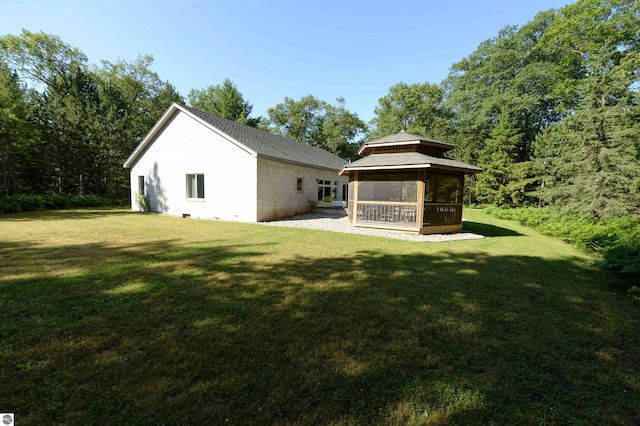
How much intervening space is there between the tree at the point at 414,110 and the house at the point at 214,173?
2351 cm

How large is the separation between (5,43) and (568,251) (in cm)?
4814

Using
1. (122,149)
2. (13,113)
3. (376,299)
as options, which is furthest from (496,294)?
(122,149)

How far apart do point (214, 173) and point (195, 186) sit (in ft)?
5.83

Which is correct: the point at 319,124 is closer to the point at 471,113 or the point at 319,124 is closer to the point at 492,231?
the point at 471,113

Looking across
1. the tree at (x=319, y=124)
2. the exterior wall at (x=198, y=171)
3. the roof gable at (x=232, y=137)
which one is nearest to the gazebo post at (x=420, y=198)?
the roof gable at (x=232, y=137)

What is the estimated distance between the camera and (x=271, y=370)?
2.44 meters

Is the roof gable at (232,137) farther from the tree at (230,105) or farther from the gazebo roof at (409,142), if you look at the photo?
the tree at (230,105)

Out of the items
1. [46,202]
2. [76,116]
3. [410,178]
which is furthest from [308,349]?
[76,116]


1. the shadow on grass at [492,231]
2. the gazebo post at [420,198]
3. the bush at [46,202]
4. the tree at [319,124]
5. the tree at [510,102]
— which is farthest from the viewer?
the tree at [319,124]

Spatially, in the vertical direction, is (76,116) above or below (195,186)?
above

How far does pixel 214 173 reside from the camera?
14.1 metres

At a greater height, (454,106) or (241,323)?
(454,106)

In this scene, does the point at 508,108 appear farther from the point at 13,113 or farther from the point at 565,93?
the point at 13,113

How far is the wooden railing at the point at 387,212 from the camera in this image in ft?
36.5
